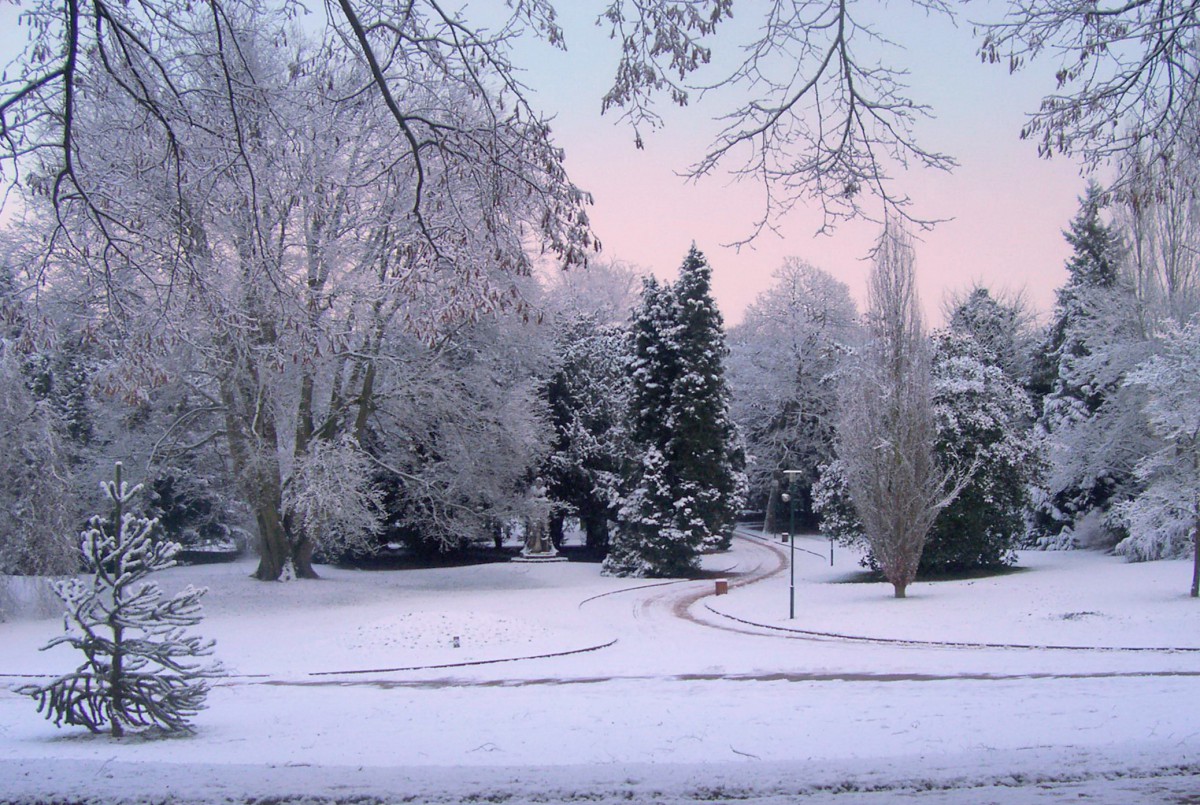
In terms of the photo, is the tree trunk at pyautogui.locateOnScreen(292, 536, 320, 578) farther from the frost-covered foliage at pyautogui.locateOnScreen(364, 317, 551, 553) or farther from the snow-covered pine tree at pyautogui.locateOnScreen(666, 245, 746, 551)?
the snow-covered pine tree at pyautogui.locateOnScreen(666, 245, 746, 551)

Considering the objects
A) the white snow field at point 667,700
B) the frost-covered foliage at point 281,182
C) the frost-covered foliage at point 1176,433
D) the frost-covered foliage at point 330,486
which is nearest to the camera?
the white snow field at point 667,700

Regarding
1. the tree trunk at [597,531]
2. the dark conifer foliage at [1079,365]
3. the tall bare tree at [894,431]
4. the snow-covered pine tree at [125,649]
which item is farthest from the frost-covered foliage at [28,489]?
the dark conifer foliage at [1079,365]

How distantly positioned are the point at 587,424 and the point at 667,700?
27802mm

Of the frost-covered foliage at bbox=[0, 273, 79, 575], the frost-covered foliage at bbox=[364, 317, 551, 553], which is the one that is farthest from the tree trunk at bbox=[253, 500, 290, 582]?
the frost-covered foliage at bbox=[0, 273, 79, 575]

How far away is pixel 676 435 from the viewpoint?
33844 millimetres

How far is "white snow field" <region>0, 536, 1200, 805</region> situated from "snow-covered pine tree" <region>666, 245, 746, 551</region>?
20.0ft

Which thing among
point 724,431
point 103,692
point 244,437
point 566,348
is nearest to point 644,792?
point 103,692

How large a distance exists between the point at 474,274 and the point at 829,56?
2863mm

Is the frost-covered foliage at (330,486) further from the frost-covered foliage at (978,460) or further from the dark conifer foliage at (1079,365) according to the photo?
the dark conifer foliage at (1079,365)

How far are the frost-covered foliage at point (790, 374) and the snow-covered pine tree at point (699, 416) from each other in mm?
14331

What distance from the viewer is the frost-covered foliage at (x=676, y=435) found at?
3366 centimetres

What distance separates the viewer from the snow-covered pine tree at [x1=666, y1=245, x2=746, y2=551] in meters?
33.8

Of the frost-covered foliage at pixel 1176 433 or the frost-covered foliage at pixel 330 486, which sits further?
the frost-covered foliage at pixel 330 486

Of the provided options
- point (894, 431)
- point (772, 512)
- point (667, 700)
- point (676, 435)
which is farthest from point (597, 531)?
point (667, 700)
